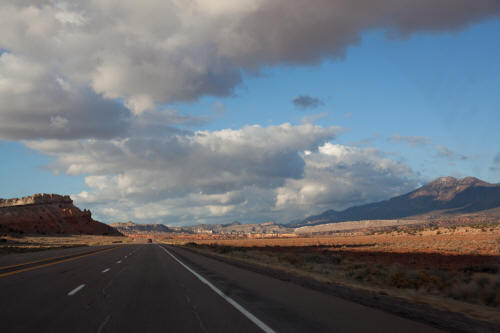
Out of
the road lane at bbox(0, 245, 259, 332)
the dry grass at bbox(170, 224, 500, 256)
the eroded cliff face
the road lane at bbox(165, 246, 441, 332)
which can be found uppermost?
the eroded cliff face

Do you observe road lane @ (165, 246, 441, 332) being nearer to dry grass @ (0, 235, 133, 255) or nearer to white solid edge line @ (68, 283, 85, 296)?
white solid edge line @ (68, 283, 85, 296)

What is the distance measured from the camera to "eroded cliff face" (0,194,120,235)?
114 metres

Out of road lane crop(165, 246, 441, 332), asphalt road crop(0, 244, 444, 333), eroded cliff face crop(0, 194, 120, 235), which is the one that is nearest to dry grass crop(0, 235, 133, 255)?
eroded cliff face crop(0, 194, 120, 235)

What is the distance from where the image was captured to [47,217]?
130750 millimetres

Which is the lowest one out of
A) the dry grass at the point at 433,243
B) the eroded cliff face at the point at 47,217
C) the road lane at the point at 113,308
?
the dry grass at the point at 433,243

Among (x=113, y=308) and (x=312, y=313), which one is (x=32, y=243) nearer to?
(x=113, y=308)

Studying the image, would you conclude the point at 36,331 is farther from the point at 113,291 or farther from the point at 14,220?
the point at 14,220

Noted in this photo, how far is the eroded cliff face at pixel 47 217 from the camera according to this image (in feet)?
374

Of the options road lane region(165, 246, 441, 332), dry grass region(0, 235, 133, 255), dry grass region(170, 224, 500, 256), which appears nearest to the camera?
road lane region(165, 246, 441, 332)

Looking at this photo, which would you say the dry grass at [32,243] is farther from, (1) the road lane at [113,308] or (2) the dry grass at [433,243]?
(2) the dry grass at [433,243]

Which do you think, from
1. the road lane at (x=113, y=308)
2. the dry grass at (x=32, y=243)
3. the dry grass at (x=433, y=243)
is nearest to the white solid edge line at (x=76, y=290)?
the road lane at (x=113, y=308)

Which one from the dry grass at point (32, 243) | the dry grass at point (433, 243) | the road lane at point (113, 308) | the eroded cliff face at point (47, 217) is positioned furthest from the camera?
the eroded cliff face at point (47, 217)

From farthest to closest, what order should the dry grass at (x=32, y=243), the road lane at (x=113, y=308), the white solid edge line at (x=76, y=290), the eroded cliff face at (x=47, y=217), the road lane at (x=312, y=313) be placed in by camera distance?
the eroded cliff face at (x=47, y=217), the dry grass at (x=32, y=243), the white solid edge line at (x=76, y=290), the road lane at (x=312, y=313), the road lane at (x=113, y=308)

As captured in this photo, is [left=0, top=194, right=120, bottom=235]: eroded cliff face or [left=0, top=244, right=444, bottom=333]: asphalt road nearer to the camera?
[left=0, top=244, right=444, bottom=333]: asphalt road
